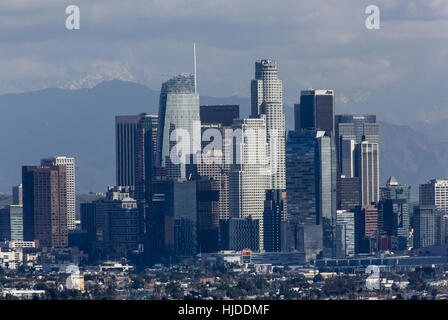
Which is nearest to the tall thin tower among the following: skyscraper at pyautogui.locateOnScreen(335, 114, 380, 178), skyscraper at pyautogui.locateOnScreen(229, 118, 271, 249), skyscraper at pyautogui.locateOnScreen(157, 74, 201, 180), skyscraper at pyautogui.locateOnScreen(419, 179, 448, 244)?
skyscraper at pyautogui.locateOnScreen(157, 74, 201, 180)

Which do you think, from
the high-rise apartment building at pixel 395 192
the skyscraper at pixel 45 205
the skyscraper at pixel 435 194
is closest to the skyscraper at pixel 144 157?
the skyscraper at pixel 45 205

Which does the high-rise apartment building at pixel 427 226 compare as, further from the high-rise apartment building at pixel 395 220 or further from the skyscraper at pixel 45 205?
the skyscraper at pixel 45 205

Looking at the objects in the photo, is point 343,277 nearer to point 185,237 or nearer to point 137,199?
point 185,237

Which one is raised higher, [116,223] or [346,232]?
[116,223]

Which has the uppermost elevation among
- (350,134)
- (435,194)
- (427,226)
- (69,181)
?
(350,134)

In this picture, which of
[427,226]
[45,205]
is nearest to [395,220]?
[427,226]

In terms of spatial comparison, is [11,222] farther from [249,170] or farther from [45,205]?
[249,170]

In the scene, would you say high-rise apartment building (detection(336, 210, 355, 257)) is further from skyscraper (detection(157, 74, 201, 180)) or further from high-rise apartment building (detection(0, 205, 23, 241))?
high-rise apartment building (detection(0, 205, 23, 241))
